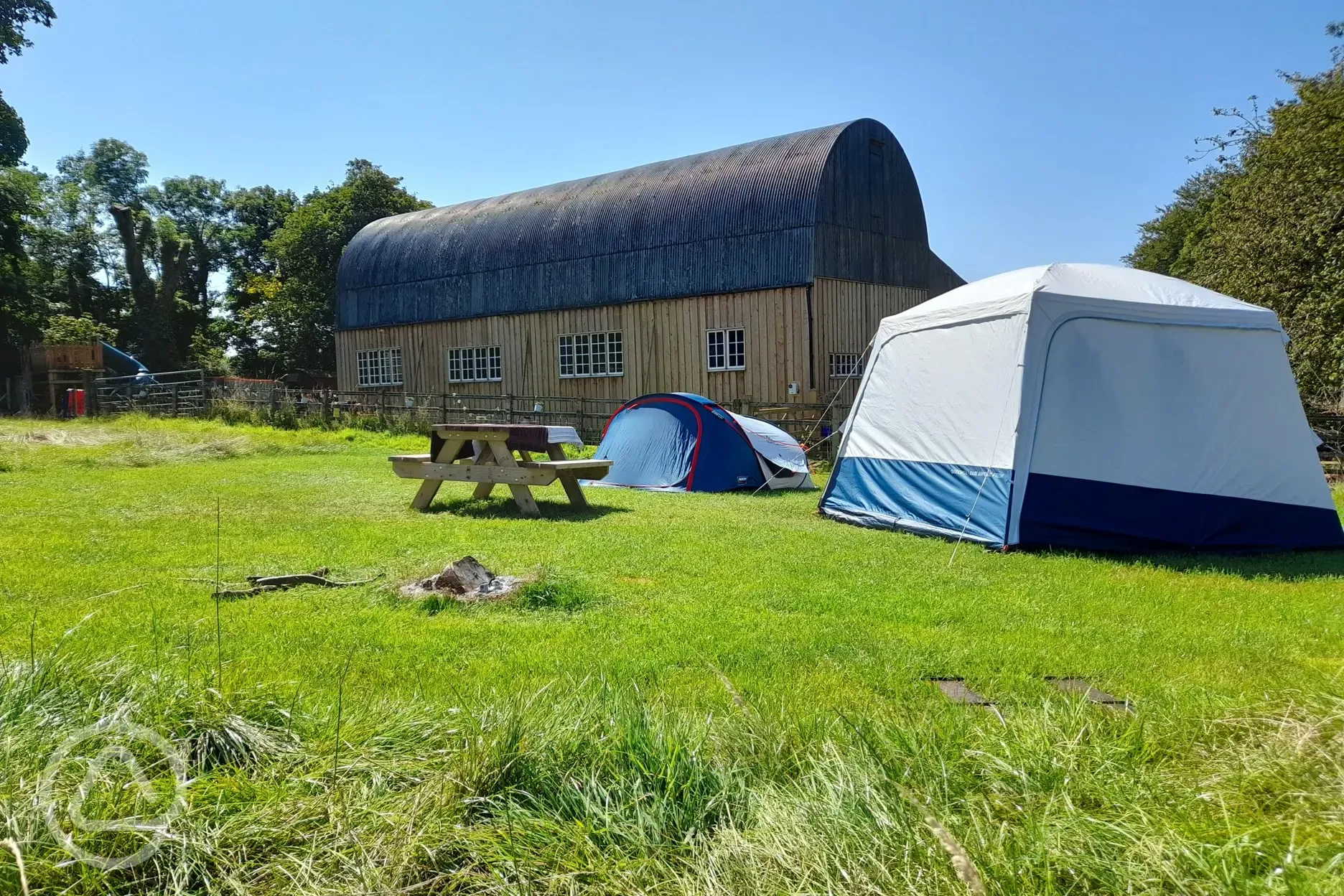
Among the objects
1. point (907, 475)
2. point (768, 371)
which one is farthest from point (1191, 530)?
point (768, 371)

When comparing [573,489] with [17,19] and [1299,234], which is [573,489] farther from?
[17,19]

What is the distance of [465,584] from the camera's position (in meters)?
5.52

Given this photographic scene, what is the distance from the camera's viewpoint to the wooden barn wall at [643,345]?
1947 centimetres

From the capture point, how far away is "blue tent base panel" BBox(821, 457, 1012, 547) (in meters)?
7.52

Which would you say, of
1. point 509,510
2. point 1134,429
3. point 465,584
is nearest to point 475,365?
point 509,510

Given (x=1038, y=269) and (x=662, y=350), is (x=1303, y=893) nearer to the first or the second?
(x=1038, y=269)

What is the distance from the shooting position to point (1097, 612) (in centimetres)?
527

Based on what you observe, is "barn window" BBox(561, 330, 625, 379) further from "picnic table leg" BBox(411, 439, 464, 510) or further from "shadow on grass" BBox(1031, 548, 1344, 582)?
"shadow on grass" BBox(1031, 548, 1344, 582)

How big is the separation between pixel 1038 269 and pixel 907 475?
84.1 inches

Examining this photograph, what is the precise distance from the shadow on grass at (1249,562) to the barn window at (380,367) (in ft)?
76.7

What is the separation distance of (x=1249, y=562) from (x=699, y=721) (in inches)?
225

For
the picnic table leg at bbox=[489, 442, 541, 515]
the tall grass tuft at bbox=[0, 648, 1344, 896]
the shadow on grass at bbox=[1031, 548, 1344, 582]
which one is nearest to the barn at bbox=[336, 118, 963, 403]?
the picnic table leg at bbox=[489, 442, 541, 515]

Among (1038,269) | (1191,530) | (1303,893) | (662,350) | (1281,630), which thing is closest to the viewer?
(1303,893)

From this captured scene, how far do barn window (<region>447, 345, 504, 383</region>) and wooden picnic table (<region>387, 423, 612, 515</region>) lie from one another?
15.4 m
